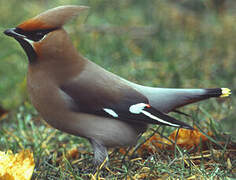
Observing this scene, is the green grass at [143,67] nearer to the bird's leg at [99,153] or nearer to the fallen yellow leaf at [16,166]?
the bird's leg at [99,153]

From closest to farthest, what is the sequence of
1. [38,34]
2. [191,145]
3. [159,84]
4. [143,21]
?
[38,34] < [191,145] < [159,84] < [143,21]

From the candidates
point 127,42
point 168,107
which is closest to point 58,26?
point 168,107

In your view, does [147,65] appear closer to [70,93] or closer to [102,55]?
[102,55]

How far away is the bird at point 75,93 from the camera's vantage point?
3.12 m

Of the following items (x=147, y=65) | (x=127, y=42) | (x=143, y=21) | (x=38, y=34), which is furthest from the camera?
(x=143, y=21)

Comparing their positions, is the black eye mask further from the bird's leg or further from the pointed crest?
the bird's leg

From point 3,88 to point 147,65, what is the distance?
1915mm

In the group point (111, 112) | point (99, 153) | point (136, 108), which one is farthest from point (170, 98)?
point (99, 153)

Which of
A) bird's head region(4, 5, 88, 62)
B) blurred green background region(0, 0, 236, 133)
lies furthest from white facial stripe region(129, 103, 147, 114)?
blurred green background region(0, 0, 236, 133)

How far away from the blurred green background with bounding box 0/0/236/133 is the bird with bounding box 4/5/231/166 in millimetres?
1713

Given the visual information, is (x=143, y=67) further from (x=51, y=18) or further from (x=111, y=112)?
(x=51, y=18)

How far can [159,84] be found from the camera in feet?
17.1

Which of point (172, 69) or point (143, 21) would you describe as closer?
point (172, 69)

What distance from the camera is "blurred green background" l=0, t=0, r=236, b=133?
214 inches
